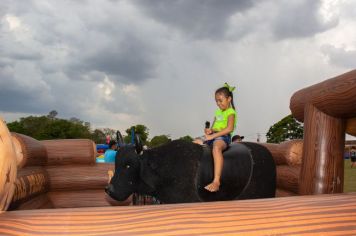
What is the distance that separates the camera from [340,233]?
4.94 ft

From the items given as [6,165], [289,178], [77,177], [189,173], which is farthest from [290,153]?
A: [6,165]

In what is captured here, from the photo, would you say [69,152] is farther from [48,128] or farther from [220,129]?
[48,128]

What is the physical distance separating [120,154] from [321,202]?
2.55 m

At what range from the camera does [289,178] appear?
4.74m

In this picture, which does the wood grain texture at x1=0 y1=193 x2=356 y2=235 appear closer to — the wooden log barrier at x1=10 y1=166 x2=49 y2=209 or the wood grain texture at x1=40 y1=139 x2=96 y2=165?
the wooden log barrier at x1=10 y1=166 x2=49 y2=209

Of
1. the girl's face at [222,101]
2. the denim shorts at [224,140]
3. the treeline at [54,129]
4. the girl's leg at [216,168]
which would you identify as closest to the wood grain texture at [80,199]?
the denim shorts at [224,140]

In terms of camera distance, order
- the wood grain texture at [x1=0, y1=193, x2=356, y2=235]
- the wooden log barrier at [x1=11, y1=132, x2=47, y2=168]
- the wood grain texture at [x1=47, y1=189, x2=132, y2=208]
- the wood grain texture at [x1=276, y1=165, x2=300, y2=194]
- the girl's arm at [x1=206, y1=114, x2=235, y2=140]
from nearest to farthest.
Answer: the wood grain texture at [x1=0, y1=193, x2=356, y2=235]
the girl's arm at [x1=206, y1=114, x2=235, y2=140]
the wood grain texture at [x1=276, y1=165, x2=300, y2=194]
the wooden log barrier at [x1=11, y1=132, x2=47, y2=168]
the wood grain texture at [x1=47, y1=189, x2=132, y2=208]

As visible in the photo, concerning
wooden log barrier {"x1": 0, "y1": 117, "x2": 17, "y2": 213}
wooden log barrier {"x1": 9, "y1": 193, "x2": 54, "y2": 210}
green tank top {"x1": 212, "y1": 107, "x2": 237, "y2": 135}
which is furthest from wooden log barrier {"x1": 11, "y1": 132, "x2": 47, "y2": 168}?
wooden log barrier {"x1": 0, "y1": 117, "x2": 17, "y2": 213}

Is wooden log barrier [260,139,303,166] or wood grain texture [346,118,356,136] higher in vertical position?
wood grain texture [346,118,356,136]

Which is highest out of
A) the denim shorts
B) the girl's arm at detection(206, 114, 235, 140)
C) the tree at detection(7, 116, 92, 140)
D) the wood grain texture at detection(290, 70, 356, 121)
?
the tree at detection(7, 116, 92, 140)

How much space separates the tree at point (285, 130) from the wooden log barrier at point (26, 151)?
48423 mm

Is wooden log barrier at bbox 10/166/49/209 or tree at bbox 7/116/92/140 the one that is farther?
tree at bbox 7/116/92/140

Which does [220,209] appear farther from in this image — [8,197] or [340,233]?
[8,197]

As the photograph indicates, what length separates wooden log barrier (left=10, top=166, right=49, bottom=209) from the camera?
4.40 metres
